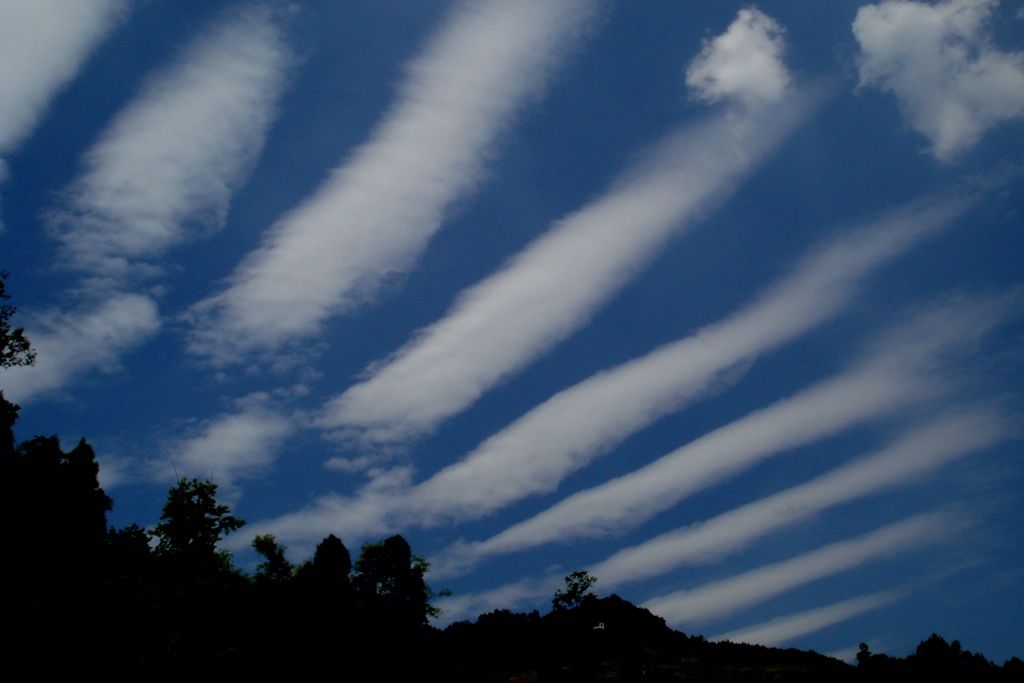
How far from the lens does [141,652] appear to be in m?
22.7

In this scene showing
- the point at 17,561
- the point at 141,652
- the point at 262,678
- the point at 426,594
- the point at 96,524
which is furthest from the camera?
the point at 426,594

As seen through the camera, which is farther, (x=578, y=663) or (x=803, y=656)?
(x=803, y=656)

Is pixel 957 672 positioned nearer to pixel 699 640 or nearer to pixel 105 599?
pixel 699 640

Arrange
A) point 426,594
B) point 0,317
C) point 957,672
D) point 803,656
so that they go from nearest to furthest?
1. point 0,317
2. point 803,656
3. point 957,672
4. point 426,594

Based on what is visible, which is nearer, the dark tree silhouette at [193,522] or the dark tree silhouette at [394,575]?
the dark tree silhouette at [193,522]

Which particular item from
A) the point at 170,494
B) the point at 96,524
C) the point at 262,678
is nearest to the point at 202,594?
the point at 262,678

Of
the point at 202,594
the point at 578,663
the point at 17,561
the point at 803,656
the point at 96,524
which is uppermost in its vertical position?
the point at 96,524

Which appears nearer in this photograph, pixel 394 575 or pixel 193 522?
pixel 193 522

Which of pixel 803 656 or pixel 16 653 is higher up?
pixel 16 653

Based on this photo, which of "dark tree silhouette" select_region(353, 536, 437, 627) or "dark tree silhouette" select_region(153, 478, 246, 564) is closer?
"dark tree silhouette" select_region(153, 478, 246, 564)

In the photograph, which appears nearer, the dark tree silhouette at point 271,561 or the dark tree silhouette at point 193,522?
the dark tree silhouette at point 193,522

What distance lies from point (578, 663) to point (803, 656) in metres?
37.4

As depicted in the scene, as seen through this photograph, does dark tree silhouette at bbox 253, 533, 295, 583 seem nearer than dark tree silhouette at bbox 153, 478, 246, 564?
No

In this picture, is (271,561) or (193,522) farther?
(271,561)
